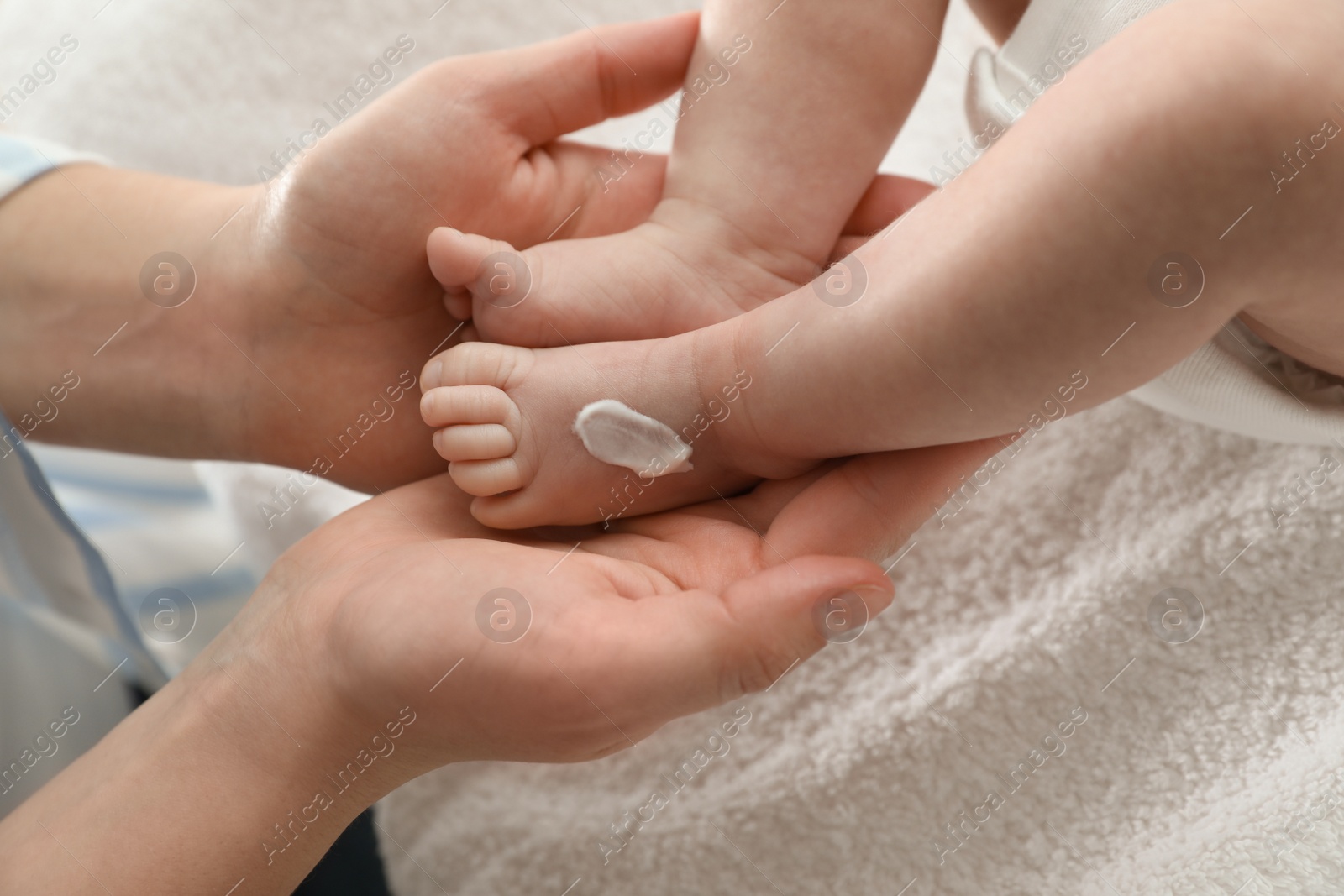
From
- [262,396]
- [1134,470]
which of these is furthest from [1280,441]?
[262,396]

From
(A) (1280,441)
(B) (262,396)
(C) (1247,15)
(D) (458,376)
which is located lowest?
(B) (262,396)

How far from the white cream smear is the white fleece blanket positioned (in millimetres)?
270

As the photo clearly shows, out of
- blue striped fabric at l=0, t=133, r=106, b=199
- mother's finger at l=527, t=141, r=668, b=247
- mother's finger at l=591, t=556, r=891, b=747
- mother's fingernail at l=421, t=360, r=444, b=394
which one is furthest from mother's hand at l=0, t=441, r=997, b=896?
blue striped fabric at l=0, t=133, r=106, b=199

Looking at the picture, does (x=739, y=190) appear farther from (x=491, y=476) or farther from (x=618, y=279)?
(x=491, y=476)

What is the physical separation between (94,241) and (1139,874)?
1.18 m

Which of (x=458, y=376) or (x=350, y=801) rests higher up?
(x=458, y=376)

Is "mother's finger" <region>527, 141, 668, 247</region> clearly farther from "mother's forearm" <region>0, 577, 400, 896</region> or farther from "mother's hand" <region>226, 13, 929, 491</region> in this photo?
"mother's forearm" <region>0, 577, 400, 896</region>

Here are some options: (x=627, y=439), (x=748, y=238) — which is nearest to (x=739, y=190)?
(x=748, y=238)

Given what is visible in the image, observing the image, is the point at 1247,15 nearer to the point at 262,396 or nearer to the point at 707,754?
the point at 707,754

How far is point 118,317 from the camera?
3.08ft

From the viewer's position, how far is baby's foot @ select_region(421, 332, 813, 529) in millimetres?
717

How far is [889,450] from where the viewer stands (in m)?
0.70

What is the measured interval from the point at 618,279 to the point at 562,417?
144 millimetres

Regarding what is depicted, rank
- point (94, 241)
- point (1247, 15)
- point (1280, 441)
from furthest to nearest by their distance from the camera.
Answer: point (94, 241)
point (1280, 441)
point (1247, 15)
